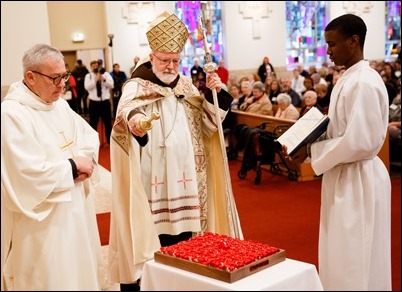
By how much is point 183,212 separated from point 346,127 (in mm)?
1077

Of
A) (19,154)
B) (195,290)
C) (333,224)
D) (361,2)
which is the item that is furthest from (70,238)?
(361,2)

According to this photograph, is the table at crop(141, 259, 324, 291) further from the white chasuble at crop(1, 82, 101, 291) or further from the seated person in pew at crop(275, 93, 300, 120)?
the seated person in pew at crop(275, 93, 300, 120)

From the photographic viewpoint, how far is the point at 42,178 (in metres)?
2.43

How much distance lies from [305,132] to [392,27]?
19.2 m

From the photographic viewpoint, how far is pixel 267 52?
18422 millimetres

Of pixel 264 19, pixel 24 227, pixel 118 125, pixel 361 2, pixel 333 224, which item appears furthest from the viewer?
pixel 361 2

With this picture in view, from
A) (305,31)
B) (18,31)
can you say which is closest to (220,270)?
(18,31)

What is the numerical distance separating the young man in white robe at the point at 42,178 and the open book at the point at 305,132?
93 centimetres

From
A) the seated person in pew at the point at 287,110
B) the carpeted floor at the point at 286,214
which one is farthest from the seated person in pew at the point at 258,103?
the carpeted floor at the point at 286,214

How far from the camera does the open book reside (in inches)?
113

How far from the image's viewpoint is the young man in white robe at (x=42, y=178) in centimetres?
241

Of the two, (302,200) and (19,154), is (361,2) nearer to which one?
(302,200)

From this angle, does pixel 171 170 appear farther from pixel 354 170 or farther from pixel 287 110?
pixel 287 110

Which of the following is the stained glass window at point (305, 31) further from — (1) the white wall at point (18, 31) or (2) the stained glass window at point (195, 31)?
(1) the white wall at point (18, 31)
